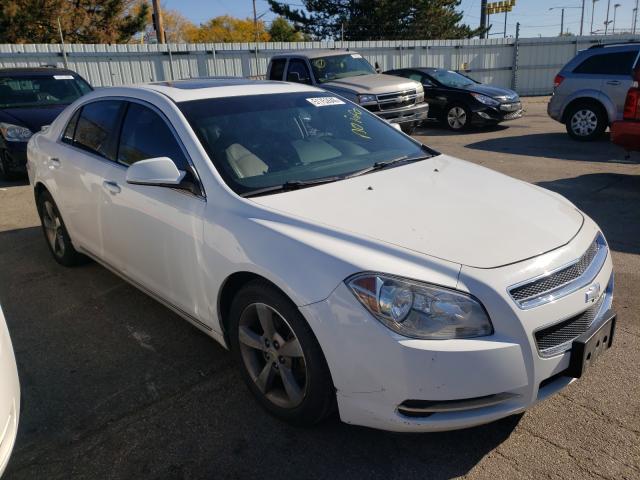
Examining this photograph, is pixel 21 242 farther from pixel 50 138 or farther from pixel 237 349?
pixel 237 349

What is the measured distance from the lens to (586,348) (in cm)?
239

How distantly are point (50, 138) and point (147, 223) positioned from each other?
2.10 metres

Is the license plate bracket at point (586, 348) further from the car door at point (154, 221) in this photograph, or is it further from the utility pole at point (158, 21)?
the utility pole at point (158, 21)

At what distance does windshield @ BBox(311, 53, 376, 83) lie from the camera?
11914 millimetres

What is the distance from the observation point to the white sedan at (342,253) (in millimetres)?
2242

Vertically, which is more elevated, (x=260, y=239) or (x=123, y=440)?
(x=260, y=239)

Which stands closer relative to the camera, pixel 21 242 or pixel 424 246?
pixel 424 246

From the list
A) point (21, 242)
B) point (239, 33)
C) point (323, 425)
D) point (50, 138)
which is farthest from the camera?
point (239, 33)

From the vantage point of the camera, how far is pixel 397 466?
252cm

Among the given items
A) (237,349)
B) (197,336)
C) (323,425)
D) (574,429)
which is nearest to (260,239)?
(237,349)

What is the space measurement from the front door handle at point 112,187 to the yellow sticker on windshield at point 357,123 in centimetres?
162

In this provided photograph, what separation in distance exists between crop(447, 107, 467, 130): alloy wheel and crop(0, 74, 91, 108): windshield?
805 cm

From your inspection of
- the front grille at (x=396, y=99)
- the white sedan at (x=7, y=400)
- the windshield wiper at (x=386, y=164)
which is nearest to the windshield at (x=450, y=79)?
Answer: the front grille at (x=396, y=99)

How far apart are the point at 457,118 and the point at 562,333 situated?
1164 centimetres
